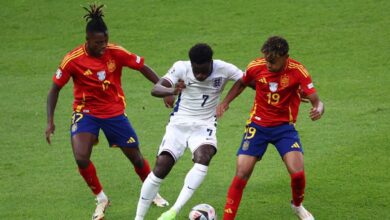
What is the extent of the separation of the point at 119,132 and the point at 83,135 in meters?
0.54

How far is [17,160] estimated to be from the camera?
556 inches

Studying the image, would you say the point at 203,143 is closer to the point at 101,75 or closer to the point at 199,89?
the point at 199,89

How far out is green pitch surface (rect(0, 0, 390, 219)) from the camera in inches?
481

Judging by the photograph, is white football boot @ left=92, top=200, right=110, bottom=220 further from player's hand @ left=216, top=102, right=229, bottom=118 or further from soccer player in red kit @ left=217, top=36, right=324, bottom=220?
player's hand @ left=216, top=102, right=229, bottom=118

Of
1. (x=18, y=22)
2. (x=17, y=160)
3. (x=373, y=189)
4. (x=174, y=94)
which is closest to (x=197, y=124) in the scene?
(x=174, y=94)

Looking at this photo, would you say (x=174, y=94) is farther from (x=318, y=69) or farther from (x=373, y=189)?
(x=318, y=69)

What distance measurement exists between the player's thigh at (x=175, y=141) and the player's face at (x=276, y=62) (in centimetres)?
139

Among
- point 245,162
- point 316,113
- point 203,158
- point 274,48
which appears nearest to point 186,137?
point 203,158

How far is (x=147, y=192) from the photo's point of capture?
10820 mm

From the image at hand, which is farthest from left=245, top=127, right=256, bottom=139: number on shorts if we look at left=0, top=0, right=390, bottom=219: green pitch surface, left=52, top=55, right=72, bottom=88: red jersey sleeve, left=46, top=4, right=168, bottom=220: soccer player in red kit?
left=52, top=55, right=72, bottom=88: red jersey sleeve

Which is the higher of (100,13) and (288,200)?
(100,13)

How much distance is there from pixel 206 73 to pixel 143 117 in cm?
549

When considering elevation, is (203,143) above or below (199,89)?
below

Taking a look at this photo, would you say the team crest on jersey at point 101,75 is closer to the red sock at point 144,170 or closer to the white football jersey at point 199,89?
the white football jersey at point 199,89
